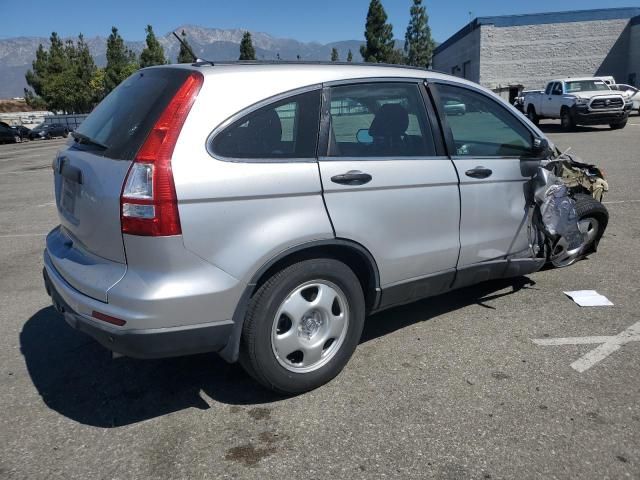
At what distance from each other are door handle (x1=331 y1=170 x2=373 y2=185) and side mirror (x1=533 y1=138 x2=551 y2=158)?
1702 millimetres

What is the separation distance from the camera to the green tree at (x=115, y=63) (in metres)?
63.5

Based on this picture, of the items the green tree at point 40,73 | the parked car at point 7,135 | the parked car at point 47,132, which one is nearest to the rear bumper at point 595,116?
the parked car at point 7,135

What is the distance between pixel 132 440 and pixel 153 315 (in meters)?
0.72

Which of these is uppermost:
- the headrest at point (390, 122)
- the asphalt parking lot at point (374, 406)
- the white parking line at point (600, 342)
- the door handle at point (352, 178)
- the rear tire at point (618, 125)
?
the rear tire at point (618, 125)

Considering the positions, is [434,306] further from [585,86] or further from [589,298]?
[585,86]

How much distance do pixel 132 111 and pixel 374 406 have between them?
204 cm

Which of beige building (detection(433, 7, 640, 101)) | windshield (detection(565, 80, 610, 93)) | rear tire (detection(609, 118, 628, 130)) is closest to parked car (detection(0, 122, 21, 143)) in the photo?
windshield (detection(565, 80, 610, 93))

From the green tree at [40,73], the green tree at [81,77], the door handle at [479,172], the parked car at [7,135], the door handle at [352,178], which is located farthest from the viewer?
the green tree at [40,73]

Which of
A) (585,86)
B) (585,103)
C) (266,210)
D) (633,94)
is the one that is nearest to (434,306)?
(266,210)

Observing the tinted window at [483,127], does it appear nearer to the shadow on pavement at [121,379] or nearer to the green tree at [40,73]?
the shadow on pavement at [121,379]

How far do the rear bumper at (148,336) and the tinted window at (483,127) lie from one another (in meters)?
2.01

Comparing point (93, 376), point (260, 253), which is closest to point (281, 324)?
point (260, 253)

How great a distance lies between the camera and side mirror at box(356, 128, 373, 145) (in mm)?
3295

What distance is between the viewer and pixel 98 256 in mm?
2861
